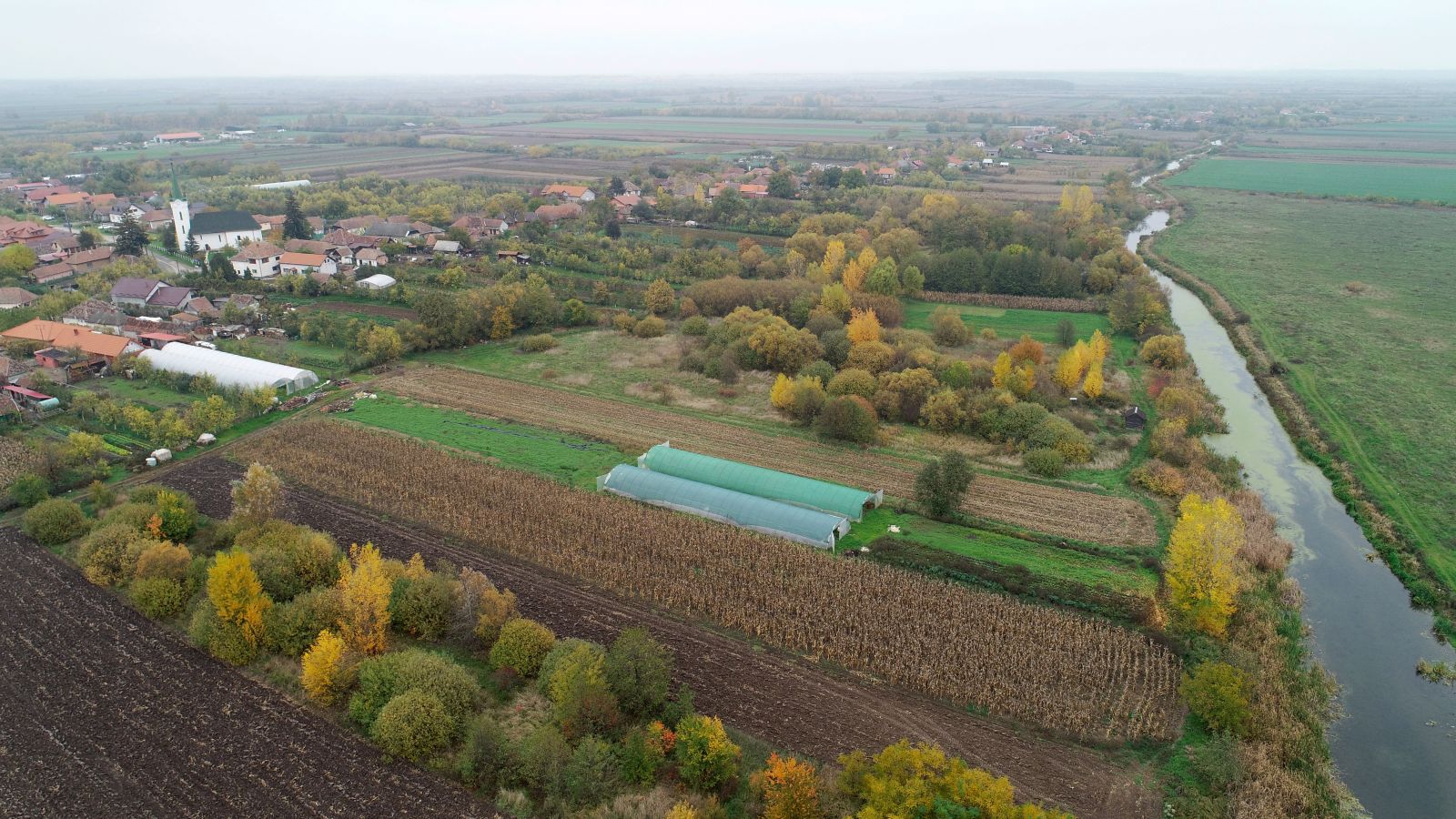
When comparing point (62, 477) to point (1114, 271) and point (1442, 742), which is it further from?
point (1114, 271)

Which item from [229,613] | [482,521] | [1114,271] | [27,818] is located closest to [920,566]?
[482,521]

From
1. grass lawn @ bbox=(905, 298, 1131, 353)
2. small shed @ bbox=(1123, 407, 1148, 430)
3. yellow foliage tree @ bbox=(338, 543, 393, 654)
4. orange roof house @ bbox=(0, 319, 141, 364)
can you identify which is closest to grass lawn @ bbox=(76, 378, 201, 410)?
orange roof house @ bbox=(0, 319, 141, 364)

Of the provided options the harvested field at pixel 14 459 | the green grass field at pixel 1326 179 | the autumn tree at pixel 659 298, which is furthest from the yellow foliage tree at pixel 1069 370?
the green grass field at pixel 1326 179

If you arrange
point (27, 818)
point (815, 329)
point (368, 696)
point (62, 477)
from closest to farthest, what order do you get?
point (27, 818), point (368, 696), point (62, 477), point (815, 329)

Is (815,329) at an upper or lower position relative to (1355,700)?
upper

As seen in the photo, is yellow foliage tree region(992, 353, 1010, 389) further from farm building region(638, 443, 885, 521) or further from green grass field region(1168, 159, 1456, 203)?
green grass field region(1168, 159, 1456, 203)

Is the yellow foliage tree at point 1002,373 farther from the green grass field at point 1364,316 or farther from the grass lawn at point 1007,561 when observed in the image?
the green grass field at point 1364,316

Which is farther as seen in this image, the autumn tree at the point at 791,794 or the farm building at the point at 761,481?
the farm building at the point at 761,481
